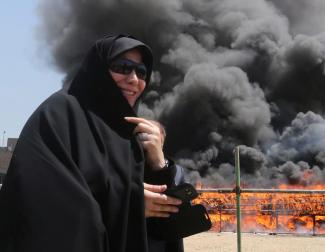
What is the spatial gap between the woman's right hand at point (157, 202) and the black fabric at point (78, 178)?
77 mm

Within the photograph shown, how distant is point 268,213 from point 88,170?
1063 centimetres

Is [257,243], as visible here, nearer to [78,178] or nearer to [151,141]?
[151,141]

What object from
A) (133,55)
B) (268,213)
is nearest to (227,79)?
(268,213)

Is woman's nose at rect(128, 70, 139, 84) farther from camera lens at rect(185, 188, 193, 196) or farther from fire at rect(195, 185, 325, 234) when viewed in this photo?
fire at rect(195, 185, 325, 234)

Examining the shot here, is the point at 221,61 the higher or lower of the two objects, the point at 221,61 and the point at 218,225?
the higher

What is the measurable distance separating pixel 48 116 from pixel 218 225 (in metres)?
10.8

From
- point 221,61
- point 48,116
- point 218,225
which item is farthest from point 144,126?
point 221,61

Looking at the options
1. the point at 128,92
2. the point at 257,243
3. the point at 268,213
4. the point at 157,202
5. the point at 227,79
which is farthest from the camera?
the point at 227,79

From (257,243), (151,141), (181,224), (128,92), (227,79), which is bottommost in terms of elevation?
(257,243)

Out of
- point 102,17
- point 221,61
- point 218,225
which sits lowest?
point 218,225

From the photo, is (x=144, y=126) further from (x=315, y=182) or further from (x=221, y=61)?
(x=221, y=61)

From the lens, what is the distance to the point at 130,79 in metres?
1.49

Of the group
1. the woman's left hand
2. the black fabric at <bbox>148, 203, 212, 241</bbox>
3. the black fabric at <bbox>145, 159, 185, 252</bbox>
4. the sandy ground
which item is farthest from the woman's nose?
the sandy ground

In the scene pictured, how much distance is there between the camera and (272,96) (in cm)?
2588
